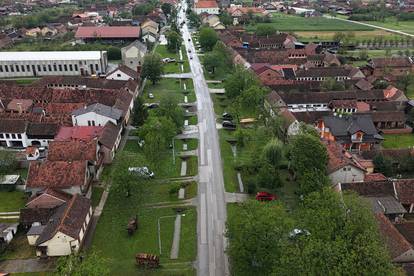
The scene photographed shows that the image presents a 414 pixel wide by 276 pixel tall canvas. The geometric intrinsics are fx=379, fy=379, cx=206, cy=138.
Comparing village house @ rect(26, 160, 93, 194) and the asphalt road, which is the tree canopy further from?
village house @ rect(26, 160, 93, 194)

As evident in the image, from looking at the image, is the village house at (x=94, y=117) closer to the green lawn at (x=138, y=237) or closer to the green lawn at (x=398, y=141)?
the green lawn at (x=138, y=237)

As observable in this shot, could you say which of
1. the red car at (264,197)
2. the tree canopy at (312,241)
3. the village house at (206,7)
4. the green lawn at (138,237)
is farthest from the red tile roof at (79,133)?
the village house at (206,7)

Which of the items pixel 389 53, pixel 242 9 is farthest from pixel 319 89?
pixel 242 9

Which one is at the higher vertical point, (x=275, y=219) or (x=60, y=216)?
(x=275, y=219)

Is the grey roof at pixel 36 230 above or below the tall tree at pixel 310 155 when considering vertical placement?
below

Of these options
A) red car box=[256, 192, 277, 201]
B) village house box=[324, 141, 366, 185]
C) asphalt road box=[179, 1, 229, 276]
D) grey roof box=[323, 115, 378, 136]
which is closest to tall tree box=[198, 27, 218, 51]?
asphalt road box=[179, 1, 229, 276]

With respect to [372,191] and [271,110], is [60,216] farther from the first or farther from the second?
[271,110]
